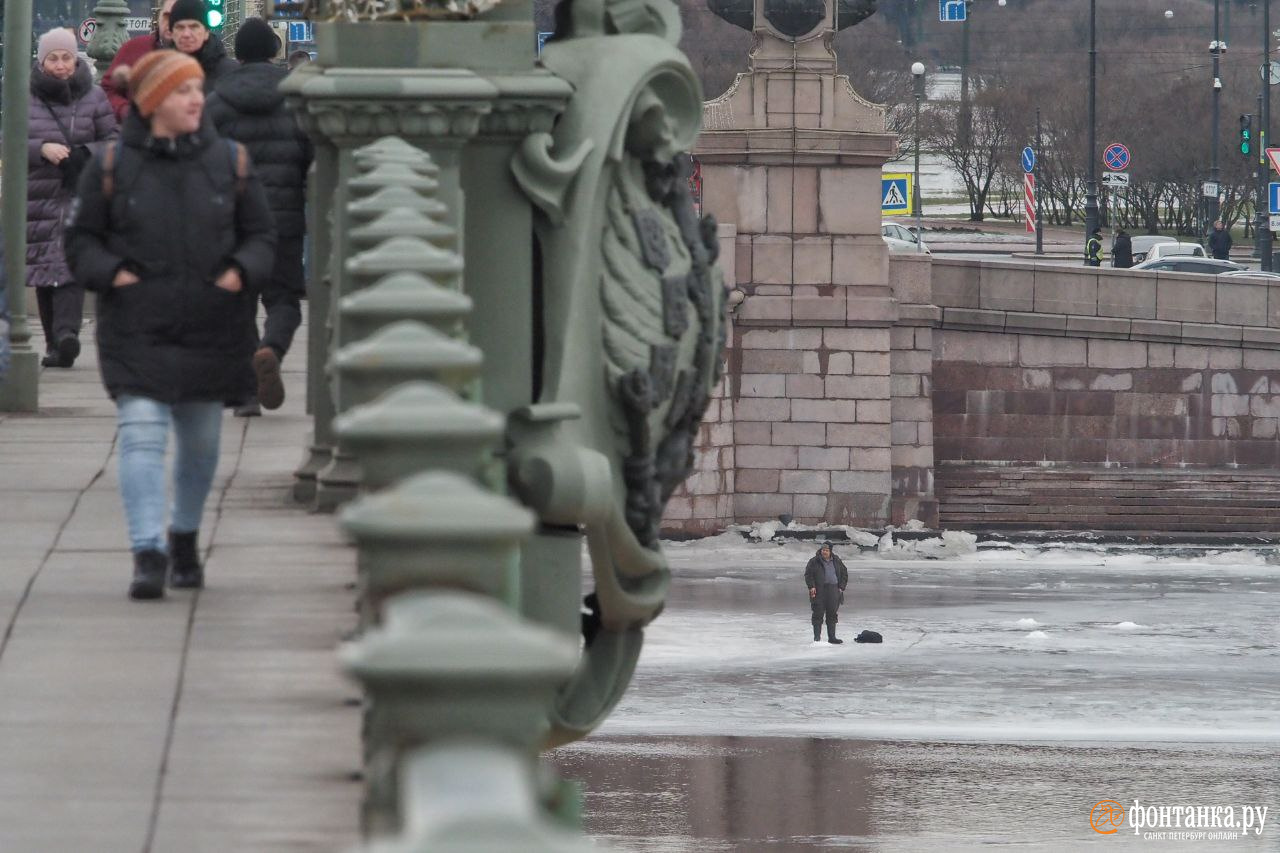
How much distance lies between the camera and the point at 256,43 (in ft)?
33.2

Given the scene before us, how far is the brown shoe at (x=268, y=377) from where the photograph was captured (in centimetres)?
947

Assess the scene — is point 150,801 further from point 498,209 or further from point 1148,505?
point 1148,505

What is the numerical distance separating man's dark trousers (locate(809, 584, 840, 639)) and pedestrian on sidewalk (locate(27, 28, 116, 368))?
11462 mm

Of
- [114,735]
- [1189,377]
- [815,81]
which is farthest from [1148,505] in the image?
[114,735]

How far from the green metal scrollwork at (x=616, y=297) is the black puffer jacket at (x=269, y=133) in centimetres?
195

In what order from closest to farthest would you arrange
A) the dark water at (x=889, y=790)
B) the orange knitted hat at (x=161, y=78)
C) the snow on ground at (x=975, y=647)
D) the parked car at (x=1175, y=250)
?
the orange knitted hat at (x=161, y=78) < the dark water at (x=889, y=790) < the snow on ground at (x=975, y=647) < the parked car at (x=1175, y=250)

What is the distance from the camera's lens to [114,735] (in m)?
5.50

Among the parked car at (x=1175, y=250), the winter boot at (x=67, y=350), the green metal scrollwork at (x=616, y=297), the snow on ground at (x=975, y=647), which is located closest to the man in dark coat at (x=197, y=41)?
the green metal scrollwork at (x=616, y=297)

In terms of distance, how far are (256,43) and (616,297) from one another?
306 cm

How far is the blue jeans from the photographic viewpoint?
687cm

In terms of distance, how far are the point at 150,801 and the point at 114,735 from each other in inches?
21.8

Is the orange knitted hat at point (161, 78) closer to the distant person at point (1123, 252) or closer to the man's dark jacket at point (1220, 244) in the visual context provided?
the distant person at point (1123, 252)

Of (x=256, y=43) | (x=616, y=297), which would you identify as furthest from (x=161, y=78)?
(x=256, y=43)
